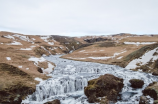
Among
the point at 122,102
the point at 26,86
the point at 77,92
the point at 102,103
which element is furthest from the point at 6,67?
the point at 122,102

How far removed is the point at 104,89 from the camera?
70.7ft

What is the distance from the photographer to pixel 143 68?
4072 centimetres

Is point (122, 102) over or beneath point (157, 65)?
beneath

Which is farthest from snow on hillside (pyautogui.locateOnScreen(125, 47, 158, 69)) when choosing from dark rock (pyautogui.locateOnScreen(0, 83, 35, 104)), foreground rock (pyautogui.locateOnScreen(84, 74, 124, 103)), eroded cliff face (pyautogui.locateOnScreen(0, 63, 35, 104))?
dark rock (pyautogui.locateOnScreen(0, 83, 35, 104))

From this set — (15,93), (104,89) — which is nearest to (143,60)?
(104,89)

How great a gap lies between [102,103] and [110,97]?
2351mm

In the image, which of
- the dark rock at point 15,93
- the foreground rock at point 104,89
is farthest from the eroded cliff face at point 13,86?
the foreground rock at point 104,89

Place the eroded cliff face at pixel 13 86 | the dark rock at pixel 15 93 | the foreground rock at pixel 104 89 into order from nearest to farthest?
1. the dark rock at pixel 15 93
2. the eroded cliff face at pixel 13 86
3. the foreground rock at pixel 104 89

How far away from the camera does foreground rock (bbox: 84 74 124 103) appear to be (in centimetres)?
2070

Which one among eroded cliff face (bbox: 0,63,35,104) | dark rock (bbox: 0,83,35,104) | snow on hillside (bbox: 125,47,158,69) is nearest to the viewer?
dark rock (bbox: 0,83,35,104)

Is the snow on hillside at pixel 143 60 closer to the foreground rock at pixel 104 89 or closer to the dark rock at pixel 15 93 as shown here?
the foreground rock at pixel 104 89

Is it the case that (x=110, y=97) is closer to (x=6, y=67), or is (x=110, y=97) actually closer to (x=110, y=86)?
(x=110, y=86)

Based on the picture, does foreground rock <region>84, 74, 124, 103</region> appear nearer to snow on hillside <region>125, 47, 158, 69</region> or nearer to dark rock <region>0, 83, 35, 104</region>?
dark rock <region>0, 83, 35, 104</region>

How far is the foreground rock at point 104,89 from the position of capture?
20697 millimetres
